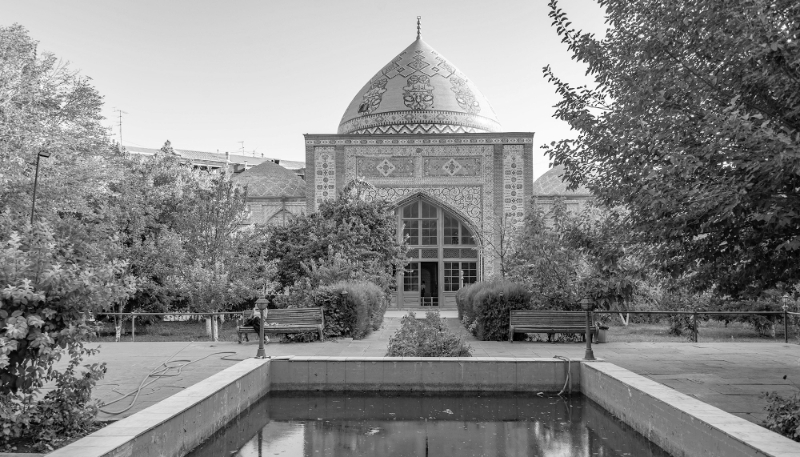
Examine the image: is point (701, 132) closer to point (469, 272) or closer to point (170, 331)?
point (170, 331)

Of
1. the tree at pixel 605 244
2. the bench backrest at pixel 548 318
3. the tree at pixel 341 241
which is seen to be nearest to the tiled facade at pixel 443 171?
the tree at pixel 341 241

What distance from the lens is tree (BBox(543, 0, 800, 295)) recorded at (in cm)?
499

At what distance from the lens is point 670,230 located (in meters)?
5.95

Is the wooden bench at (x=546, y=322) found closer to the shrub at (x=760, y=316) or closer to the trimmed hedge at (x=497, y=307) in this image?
the trimmed hedge at (x=497, y=307)

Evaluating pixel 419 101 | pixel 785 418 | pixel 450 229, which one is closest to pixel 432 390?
pixel 785 418

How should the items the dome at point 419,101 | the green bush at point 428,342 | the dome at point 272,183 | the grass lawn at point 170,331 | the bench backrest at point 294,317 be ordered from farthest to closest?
1. the dome at point 272,183
2. the dome at point 419,101
3. the grass lawn at point 170,331
4. the bench backrest at point 294,317
5. the green bush at point 428,342

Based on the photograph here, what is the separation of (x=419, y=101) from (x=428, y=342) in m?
20.8

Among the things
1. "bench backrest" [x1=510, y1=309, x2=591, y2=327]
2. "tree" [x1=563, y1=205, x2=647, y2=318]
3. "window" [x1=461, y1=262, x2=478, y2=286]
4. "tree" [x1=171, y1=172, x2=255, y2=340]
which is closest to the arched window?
"window" [x1=461, y1=262, x2=478, y2=286]

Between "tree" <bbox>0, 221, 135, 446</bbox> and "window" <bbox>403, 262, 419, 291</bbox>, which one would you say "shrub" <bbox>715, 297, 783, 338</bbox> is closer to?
"window" <bbox>403, 262, 419, 291</bbox>

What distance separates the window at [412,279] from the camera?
25688mm

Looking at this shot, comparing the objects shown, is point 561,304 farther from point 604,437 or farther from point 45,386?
point 45,386

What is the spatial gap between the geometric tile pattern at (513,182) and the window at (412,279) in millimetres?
3763

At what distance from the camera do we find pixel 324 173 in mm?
26031

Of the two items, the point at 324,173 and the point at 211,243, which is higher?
the point at 324,173
